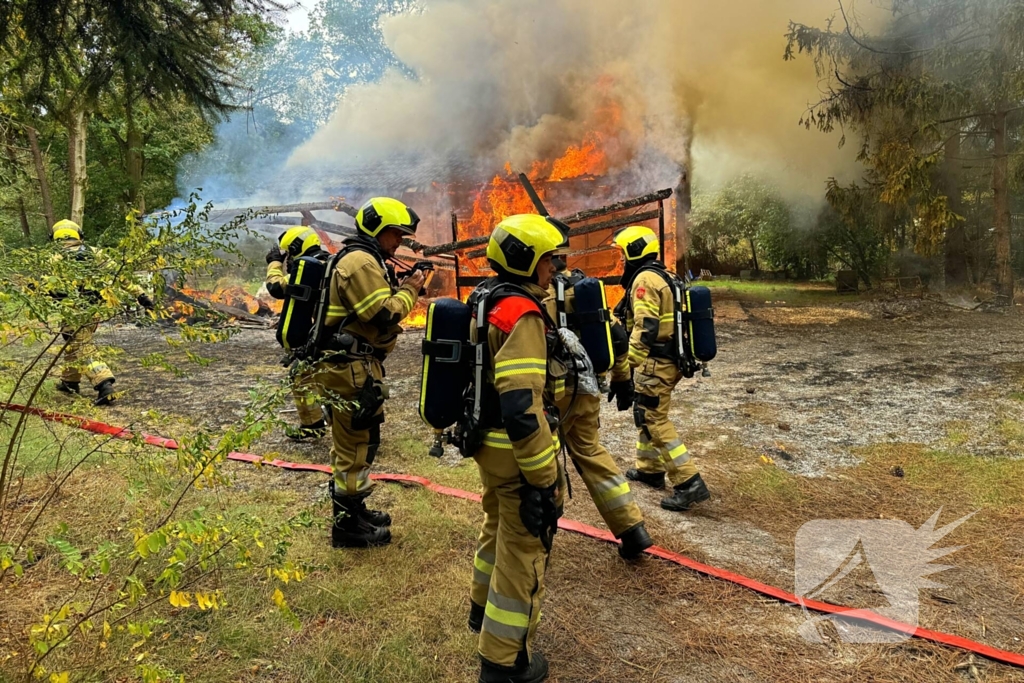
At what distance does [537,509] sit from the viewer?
2395 millimetres

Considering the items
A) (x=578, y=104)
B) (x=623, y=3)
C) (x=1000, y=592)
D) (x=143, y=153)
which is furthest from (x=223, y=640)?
(x=143, y=153)

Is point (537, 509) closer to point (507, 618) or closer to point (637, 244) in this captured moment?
point (507, 618)

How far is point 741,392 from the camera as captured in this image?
7238 millimetres

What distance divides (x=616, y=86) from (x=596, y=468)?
13.3m

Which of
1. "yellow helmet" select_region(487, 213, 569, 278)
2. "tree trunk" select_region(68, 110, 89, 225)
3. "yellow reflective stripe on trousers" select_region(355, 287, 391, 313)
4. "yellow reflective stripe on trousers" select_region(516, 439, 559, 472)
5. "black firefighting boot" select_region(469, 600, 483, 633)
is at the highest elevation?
"tree trunk" select_region(68, 110, 89, 225)

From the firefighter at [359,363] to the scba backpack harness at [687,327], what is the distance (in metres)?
1.91

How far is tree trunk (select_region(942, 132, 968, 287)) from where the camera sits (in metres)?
14.1

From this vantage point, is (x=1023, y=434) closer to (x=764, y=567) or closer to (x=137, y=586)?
(x=764, y=567)

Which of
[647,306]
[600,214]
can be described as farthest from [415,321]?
[647,306]

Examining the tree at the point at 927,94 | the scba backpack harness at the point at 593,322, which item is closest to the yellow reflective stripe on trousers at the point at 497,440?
the scba backpack harness at the point at 593,322

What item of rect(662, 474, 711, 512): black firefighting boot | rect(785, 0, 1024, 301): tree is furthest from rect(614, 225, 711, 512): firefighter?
rect(785, 0, 1024, 301): tree

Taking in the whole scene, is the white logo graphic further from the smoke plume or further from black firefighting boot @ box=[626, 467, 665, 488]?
the smoke plume

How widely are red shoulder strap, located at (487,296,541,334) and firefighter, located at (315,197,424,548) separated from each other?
1315 mm

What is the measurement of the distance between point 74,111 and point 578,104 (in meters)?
12.7
